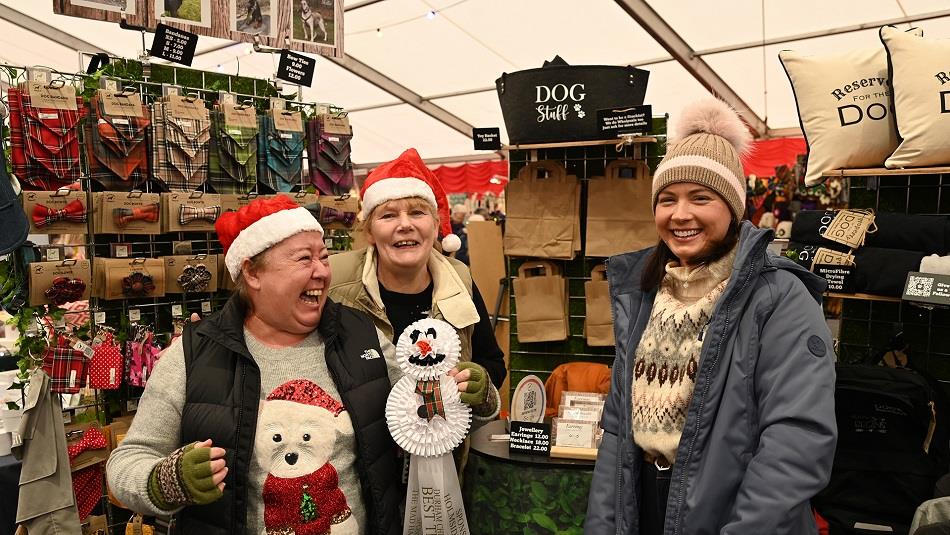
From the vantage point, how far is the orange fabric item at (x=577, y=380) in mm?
3324

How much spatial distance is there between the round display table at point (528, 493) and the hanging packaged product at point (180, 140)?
202cm

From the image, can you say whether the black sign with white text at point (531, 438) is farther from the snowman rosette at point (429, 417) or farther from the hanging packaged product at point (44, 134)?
the hanging packaged product at point (44, 134)

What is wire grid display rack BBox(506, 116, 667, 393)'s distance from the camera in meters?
3.46

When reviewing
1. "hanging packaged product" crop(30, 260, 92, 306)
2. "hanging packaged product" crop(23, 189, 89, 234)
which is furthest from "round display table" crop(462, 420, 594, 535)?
"hanging packaged product" crop(23, 189, 89, 234)

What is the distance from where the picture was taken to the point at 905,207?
9.36 feet

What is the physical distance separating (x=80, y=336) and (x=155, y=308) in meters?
0.35

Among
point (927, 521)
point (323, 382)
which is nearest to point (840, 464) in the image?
point (927, 521)

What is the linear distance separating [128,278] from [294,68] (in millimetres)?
1337

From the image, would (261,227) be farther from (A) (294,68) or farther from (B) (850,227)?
(B) (850,227)

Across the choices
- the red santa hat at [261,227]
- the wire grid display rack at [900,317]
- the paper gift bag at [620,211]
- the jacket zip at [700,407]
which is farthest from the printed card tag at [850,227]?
the red santa hat at [261,227]

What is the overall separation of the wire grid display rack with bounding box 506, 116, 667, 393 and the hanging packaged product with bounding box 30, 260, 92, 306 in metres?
2.04

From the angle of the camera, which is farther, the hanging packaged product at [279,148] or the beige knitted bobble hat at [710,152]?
the hanging packaged product at [279,148]

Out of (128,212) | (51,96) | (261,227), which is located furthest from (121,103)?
(261,227)

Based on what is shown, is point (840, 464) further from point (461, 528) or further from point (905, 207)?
point (461, 528)
